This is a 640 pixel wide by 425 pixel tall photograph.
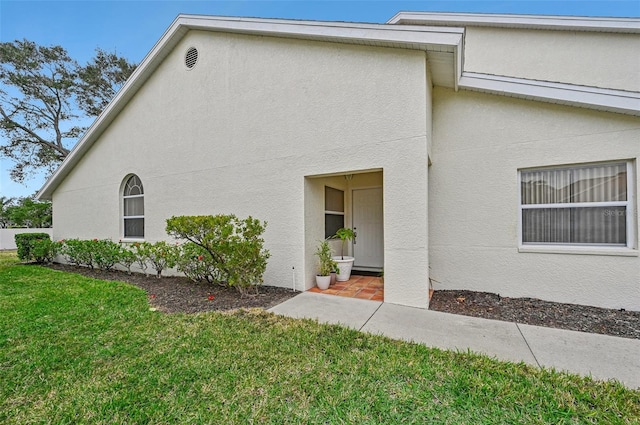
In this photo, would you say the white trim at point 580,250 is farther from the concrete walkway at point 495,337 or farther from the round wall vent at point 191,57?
the round wall vent at point 191,57

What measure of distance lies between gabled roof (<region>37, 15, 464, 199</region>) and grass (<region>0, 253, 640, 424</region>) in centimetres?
504

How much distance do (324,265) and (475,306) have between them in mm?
3185

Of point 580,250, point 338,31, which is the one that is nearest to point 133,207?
point 338,31

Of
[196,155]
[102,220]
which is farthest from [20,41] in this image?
[196,155]

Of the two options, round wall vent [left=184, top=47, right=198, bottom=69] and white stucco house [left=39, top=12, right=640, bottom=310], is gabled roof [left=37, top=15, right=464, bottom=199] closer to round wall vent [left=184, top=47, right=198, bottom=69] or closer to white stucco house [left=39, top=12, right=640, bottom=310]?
white stucco house [left=39, top=12, right=640, bottom=310]

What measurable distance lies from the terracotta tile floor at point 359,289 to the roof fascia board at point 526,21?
26.5ft

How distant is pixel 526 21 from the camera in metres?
7.46

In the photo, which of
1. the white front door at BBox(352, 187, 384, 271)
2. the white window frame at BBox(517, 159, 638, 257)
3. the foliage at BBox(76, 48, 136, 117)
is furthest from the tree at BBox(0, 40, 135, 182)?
the white window frame at BBox(517, 159, 638, 257)

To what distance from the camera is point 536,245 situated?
17.6 feet

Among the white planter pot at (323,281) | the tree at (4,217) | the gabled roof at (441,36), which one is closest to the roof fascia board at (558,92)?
the gabled roof at (441,36)

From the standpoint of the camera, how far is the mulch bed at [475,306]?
14.0 ft

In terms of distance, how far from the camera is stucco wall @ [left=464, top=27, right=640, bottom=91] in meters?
6.85

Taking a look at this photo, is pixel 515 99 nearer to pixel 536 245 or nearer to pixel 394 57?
pixel 394 57

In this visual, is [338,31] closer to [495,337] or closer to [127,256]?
[495,337]
